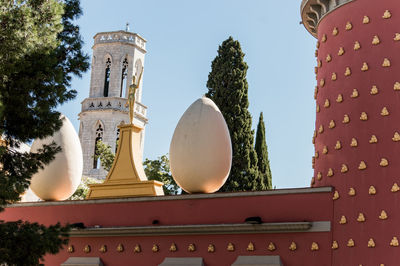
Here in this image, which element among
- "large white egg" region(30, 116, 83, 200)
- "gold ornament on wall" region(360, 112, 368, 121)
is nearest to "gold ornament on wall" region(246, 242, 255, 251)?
"gold ornament on wall" region(360, 112, 368, 121)

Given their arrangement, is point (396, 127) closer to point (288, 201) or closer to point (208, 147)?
point (288, 201)

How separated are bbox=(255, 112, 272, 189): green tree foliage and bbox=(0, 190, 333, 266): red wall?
35.0 ft

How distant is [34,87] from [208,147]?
13.7ft

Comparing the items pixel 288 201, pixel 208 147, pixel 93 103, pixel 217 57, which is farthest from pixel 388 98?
pixel 93 103

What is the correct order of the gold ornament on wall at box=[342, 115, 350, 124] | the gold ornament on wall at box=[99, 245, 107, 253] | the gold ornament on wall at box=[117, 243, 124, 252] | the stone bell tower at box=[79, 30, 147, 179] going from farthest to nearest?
the stone bell tower at box=[79, 30, 147, 179], the gold ornament on wall at box=[99, 245, 107, 253], the gold ornament on wall at box=[117, 243, 124, 252], the gold ornament on wall at box=[342, 115, 350, 124]

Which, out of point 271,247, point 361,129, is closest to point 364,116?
point 361,129

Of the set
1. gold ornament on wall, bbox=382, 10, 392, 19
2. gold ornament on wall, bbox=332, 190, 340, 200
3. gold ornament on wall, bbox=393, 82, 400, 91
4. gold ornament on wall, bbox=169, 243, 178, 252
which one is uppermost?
gold ornament on wall, bbox=382, 10, 392, 19

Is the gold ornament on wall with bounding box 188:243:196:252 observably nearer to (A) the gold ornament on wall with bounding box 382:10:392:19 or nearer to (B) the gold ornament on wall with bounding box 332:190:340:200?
(B) the gold ornament on wall with bounding box 332:190:340:200

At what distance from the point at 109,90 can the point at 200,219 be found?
119ft

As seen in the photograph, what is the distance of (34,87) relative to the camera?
11.5m

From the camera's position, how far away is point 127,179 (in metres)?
15.8

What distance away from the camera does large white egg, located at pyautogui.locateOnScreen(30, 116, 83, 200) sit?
54.2 ft

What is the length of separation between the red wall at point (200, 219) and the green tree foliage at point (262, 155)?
10667 millimetres

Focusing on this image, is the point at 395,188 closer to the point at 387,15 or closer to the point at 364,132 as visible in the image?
the point at 364,132
